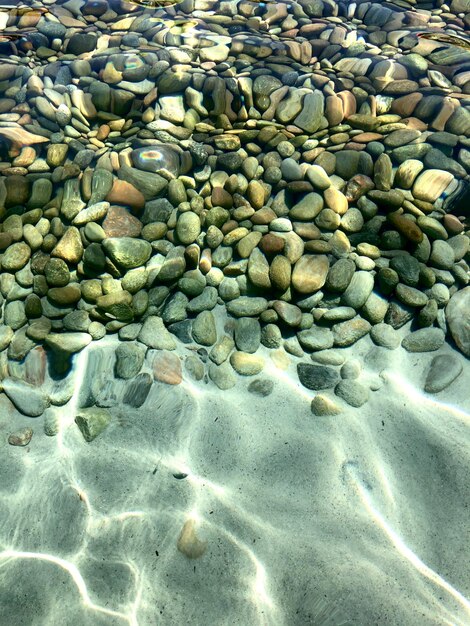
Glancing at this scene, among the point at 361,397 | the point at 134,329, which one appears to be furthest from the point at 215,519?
the point at 134,329

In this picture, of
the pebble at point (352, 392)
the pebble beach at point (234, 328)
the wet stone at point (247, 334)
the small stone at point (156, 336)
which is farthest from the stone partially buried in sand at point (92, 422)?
the pebble at point (352, 392)

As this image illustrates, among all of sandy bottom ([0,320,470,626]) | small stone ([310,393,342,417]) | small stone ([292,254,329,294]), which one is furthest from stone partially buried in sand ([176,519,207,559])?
small stone ([292,254,329,294])

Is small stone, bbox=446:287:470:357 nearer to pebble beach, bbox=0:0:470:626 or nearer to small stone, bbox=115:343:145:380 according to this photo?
pebble beach, bbox=0:0:470:626

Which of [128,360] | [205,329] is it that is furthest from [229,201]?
[128,360]

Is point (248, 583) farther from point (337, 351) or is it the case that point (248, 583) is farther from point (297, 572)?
point (337, 351)

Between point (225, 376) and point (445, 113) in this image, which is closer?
point (225, 376)

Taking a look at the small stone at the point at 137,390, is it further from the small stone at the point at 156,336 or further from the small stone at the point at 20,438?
the small stone at the point at 20,438
